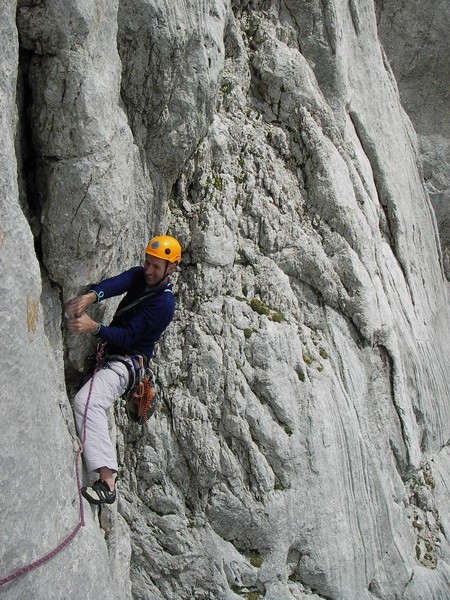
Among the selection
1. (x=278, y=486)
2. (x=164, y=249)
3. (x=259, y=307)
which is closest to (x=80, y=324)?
(x=164, y=249)

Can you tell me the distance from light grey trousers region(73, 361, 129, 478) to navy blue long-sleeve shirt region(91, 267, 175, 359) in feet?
1.47

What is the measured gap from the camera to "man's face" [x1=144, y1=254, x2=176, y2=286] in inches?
322

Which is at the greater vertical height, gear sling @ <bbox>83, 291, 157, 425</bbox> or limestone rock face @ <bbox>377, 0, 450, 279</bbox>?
limestone rock face @ <bbox>377, 0, 450, 279</bbox>

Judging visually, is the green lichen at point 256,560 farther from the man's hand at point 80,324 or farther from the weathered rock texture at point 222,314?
the man's hand at point 80,324

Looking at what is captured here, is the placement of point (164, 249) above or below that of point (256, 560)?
above

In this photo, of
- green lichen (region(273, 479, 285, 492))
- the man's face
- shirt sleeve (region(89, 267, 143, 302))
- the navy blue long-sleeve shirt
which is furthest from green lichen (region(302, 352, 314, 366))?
shirt sleeve (region(89, 267, 143, 302))

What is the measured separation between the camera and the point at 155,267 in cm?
820

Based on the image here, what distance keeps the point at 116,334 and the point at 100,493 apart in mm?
2095

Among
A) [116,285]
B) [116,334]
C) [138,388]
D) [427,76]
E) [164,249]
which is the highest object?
[427,76]

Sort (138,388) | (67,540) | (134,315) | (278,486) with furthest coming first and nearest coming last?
1. (278,486)
2. (138,388)
3. (134,315)
4. (67,540)

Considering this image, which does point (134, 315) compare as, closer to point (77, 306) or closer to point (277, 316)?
point (77, 306)

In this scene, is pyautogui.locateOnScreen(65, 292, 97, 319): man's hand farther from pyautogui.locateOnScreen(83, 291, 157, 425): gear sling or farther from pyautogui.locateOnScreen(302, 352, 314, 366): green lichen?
pyautogui.locateOnScreen(302, 352, 314, 366): green lichen

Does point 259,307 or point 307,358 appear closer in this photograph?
point 259,307

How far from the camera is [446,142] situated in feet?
69.9
